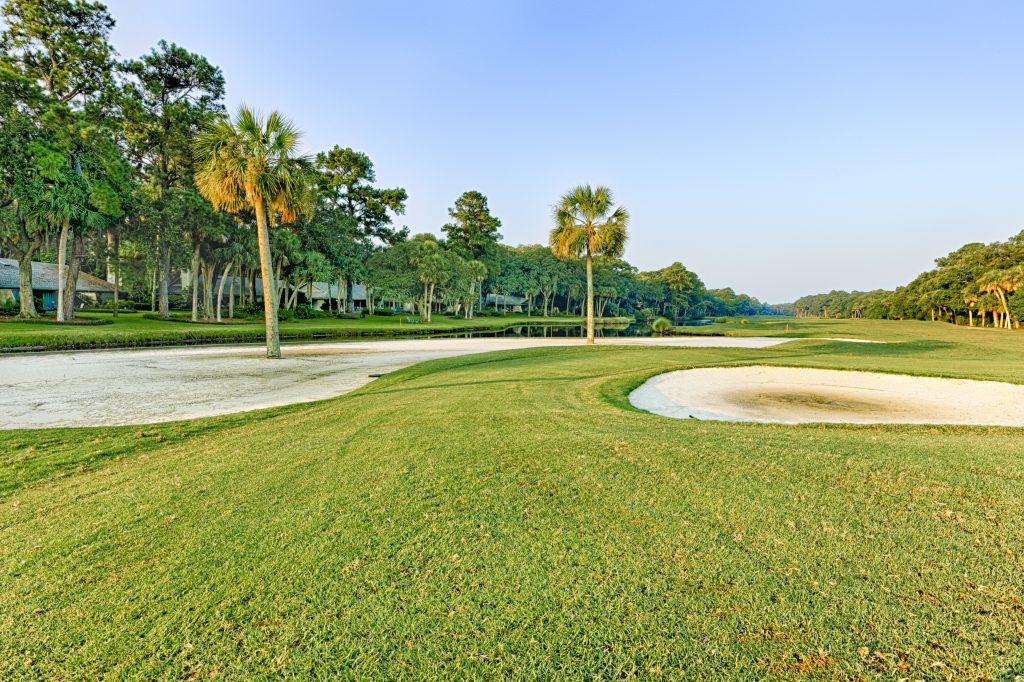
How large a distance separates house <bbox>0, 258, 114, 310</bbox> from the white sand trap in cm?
4840

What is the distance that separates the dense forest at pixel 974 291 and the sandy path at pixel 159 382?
6372cm

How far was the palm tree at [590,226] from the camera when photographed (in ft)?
79.6

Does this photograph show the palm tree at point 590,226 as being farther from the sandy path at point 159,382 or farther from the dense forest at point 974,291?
the dense forest at point 974,291

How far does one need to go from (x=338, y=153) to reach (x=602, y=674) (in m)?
58.1

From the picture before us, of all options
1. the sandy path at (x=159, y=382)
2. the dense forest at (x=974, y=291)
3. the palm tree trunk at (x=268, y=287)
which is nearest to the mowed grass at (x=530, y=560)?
the sandy path at (x=159, y=382)

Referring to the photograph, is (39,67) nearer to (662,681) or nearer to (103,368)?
(103,368)

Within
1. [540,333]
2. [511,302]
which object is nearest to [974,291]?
[540,333]

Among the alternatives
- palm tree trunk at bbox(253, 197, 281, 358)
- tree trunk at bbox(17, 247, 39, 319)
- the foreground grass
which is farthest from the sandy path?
tree trunk at bbox(17, 247, 39, 319)

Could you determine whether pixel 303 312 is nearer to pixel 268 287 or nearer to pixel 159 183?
pixel 159 183

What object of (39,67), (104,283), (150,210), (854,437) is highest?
(39,67)

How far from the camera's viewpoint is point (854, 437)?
5445 millimetres

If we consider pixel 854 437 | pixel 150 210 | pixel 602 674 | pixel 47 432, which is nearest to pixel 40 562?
pixel 602 674

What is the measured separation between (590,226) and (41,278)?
162ft

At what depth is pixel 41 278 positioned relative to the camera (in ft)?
133
